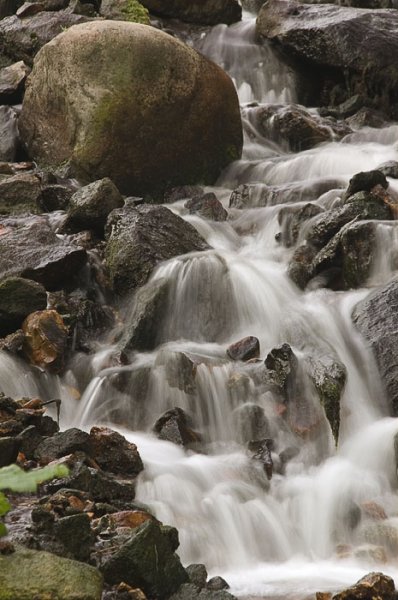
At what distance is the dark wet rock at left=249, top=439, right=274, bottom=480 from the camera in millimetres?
5969

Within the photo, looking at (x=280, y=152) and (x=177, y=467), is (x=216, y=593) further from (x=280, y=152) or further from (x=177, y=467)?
(x=280, y=152)

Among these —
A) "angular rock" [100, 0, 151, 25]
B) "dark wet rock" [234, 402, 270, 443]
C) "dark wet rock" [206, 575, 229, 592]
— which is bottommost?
"dark wet rock" [234, 402, 270, 443]

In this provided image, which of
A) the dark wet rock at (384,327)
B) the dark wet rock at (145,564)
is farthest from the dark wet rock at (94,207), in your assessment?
the dark wet rock at (145,564)

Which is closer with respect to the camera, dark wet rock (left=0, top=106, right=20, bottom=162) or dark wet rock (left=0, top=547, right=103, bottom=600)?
dark wet rock (left=0, top=547, right=103, bottom=600)

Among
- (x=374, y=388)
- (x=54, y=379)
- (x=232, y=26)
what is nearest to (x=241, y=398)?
(x=374, y=388)

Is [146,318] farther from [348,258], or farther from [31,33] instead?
[31,33]

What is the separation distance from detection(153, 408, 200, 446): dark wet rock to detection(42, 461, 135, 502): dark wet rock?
111 cm

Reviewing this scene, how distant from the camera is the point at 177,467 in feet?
18.9

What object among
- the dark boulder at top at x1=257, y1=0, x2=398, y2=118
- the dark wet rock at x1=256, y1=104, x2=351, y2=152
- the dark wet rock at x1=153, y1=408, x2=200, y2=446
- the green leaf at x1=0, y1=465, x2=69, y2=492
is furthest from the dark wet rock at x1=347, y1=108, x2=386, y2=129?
the green leaf at x1=0, y1=465, x2=69, y2=492

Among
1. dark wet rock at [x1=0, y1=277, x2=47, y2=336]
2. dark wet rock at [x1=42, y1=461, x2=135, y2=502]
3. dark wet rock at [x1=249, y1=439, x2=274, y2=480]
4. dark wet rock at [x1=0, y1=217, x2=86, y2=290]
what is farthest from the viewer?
dark wet rock at [x1=0, y1=217, x2=86, y2=290]

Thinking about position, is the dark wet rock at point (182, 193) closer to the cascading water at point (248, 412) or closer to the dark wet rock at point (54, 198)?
the cascading water at point (248, 412)

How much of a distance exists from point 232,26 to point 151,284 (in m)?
10.8

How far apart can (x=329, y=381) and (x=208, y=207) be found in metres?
4.25

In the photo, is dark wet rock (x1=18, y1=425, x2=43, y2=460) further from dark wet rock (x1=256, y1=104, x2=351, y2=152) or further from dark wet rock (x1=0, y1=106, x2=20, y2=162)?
dark wet rock (x1=256, y1=104, x2=351, y2=152)
